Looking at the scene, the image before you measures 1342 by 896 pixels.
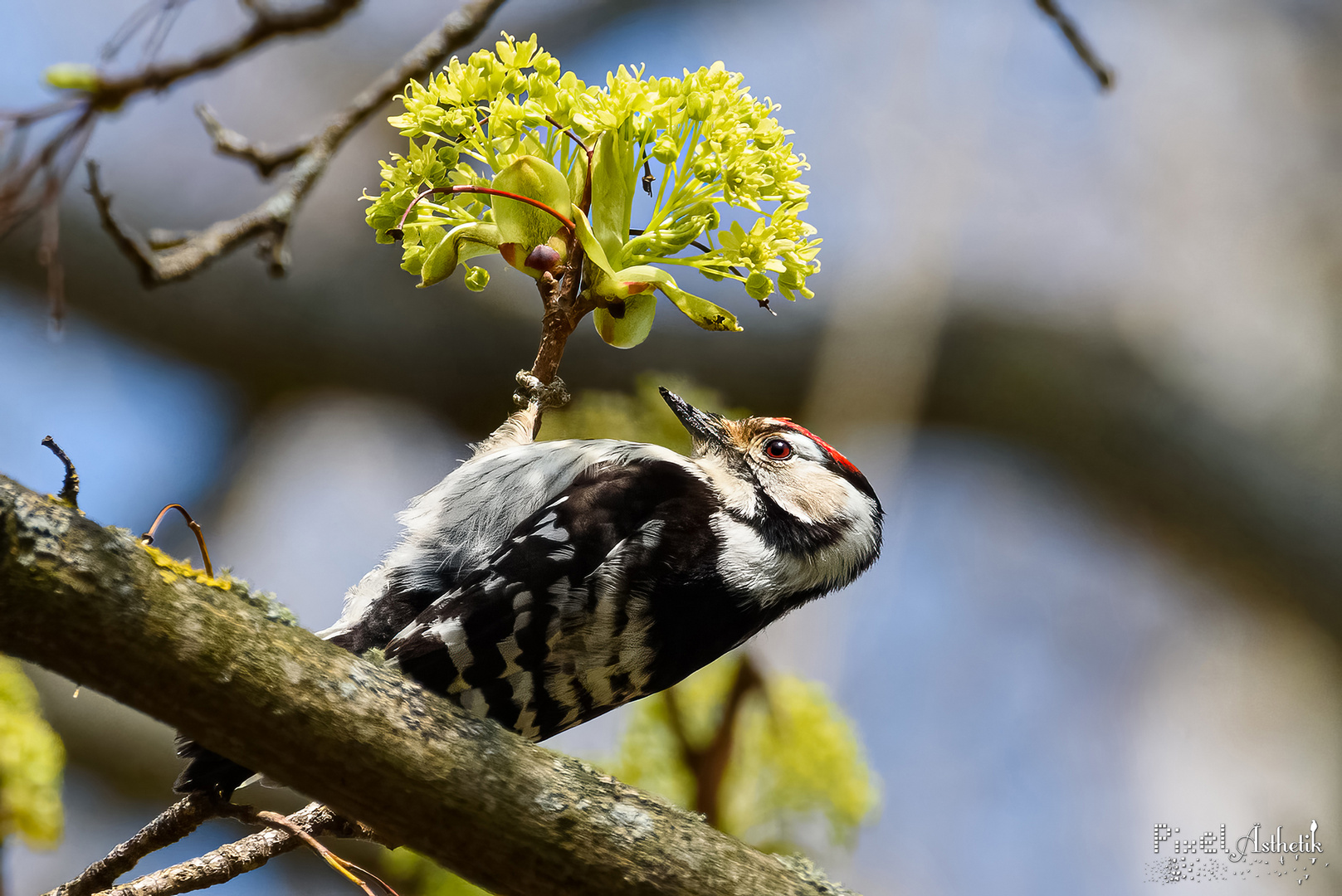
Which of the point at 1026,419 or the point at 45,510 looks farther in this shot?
the point at 1026,419

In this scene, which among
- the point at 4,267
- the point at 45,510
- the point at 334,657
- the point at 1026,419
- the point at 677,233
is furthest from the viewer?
the point at 1026,419

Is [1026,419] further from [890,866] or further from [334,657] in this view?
[334,657]

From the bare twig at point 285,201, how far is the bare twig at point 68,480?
32 centimetres

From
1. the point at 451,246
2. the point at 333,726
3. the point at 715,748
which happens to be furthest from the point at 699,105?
the point at 715,748

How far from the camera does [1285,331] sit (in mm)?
5918

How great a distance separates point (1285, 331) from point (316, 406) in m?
6.24

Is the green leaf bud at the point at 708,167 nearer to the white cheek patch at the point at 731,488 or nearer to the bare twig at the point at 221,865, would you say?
the white cheek patch at the point at 731,488

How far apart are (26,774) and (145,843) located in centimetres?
57

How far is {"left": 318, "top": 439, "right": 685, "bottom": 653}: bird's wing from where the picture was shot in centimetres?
148

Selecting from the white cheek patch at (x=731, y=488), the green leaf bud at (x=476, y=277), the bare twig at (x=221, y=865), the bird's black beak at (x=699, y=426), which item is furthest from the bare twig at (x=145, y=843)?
the bird's black beak at (x=699, y=426)

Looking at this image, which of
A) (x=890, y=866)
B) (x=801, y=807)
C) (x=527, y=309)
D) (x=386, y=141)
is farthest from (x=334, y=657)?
(x=890, y=866)

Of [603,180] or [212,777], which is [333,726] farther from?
[603,180]

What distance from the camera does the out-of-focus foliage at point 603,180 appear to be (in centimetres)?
112

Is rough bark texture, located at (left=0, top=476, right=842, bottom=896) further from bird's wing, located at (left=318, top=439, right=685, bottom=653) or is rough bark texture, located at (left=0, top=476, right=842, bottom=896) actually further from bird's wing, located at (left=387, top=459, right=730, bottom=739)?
bird's wing, located at (left=318, top=439, right=685, bottom=653)
